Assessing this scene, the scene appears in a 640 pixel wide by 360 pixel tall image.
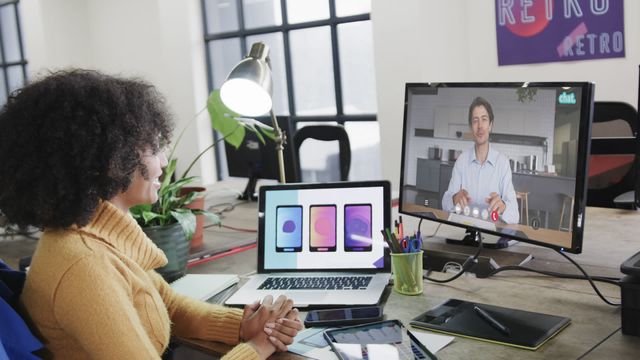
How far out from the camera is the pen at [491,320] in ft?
4.27

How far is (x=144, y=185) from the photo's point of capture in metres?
1.39

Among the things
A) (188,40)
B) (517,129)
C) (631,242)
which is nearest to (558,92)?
(517,129)

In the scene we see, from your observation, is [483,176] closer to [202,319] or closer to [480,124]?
[480,124]

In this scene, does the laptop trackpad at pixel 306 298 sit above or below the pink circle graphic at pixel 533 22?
below

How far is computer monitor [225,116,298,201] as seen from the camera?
304 cm

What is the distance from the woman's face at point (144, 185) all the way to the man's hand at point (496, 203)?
790 mm

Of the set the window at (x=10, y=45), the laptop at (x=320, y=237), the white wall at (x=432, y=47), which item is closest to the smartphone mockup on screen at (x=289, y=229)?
the laptop at (x=320, y=237)

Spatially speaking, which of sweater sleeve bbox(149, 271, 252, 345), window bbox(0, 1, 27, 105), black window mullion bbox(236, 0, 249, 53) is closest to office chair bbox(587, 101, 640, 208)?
sweater sleeve bbox(149, 271, 252, 345)

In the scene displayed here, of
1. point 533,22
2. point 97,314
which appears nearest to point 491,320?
point 97,314

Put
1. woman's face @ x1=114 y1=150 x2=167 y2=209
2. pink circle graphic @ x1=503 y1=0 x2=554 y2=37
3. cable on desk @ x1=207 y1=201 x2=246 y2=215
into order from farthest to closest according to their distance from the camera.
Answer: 1. pink circle graphic @ x1=503 y1=0 x2=554 y2=37
2. cable on desk @ x1=207 y1=201 x2=246 y2=215
3. woman's face @ x1=114 y1=150 x2=167 y2=209

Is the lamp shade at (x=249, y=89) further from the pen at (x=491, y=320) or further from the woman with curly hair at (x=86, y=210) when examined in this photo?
the pen at (x=491, y=320)

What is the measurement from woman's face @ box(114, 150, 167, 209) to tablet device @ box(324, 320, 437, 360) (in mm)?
461

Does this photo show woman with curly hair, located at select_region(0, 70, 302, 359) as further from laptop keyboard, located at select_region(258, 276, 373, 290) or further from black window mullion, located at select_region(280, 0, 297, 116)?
black window mullion, located at select_region(280, 0, 297, 116)

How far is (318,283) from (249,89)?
0.66 meters
